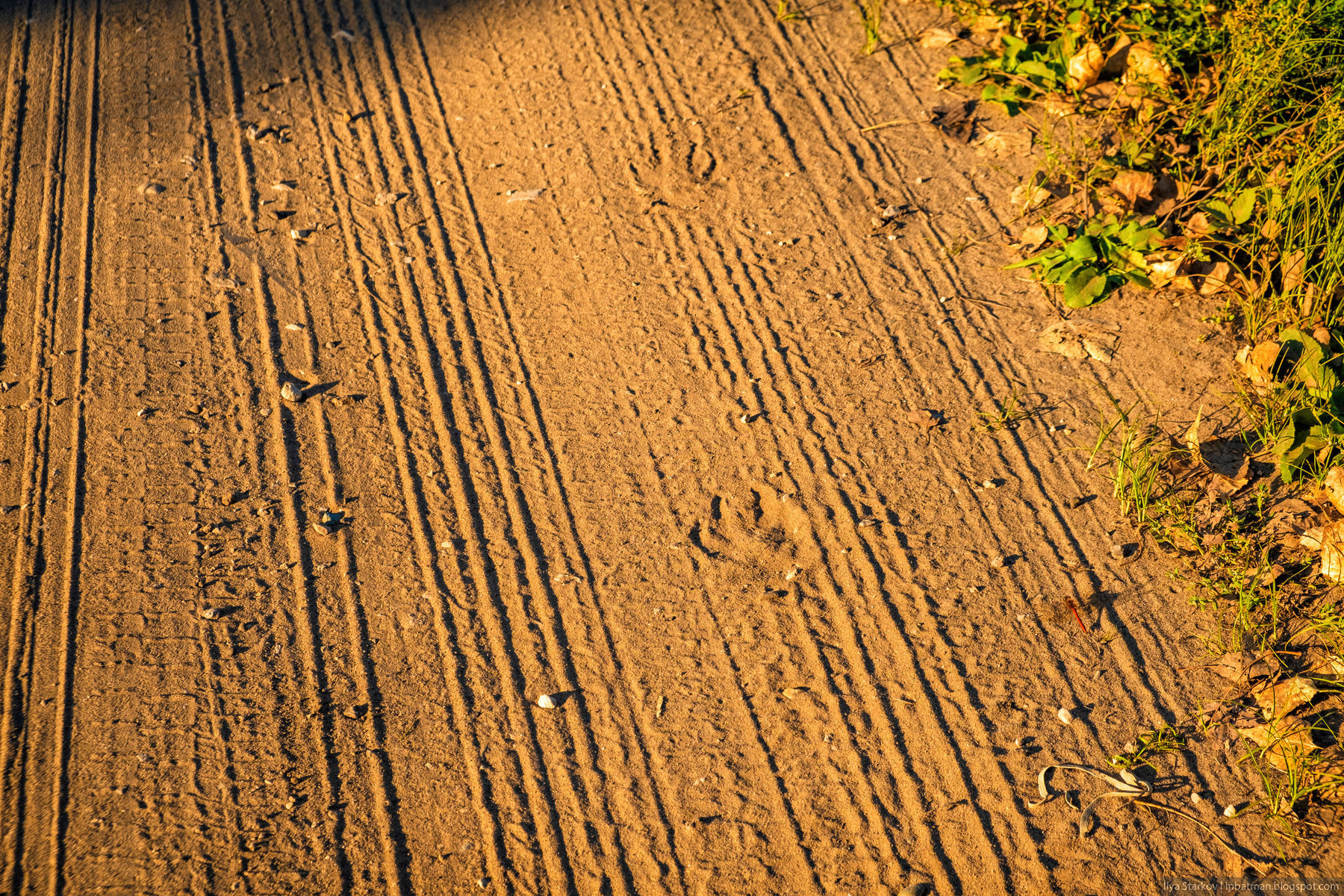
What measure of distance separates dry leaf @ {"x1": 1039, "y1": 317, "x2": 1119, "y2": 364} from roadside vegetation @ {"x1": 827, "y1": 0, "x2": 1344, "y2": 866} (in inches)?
3.6

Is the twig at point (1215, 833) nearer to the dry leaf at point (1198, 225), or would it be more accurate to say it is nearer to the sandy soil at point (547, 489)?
the sandy soil at point (547, 489)

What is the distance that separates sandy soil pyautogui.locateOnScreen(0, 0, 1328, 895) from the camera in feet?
7.08

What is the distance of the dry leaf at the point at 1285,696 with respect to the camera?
229cm

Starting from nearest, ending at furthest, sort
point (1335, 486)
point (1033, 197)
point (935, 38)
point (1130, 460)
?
point (1335, 486) < point (1130, 460) < point (1033, 197) < point (935, 38)

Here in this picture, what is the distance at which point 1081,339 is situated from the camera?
312cm

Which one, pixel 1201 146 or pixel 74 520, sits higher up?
pixel 74 520

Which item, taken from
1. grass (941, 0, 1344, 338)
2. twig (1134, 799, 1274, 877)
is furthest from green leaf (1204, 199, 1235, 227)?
twig (1134, 799, 1274, 877)

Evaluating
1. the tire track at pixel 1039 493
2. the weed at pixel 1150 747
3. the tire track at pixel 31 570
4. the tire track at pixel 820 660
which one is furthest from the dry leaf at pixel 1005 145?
the tire track at pixel 31 570

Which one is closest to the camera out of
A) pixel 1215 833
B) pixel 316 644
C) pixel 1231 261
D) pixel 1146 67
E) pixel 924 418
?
pixel 1215 833

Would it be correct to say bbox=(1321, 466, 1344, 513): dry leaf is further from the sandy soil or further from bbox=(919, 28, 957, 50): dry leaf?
bbox=(919, 28, 957, 50): dry leaf

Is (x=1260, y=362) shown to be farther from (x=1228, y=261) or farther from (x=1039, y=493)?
(x=1039, y=493)

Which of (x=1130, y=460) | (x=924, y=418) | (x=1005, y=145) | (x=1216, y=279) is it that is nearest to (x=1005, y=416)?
(x=924, y=418)

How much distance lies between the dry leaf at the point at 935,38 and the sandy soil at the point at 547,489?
0.15m

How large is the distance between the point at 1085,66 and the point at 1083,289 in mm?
1164
